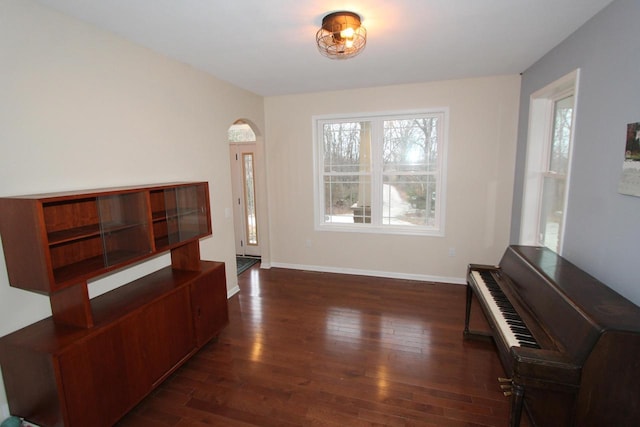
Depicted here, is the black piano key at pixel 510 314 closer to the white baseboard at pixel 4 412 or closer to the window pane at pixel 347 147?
the window pane at pixel 347 147

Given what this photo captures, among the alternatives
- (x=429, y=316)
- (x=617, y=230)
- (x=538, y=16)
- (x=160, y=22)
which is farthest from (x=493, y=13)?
(x=429, y=316)

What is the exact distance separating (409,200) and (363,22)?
8.56ft

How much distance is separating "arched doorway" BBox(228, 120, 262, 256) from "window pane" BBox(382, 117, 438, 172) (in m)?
2.31

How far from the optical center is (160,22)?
7.16ft

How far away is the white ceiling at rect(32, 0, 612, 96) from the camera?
6.58 feet

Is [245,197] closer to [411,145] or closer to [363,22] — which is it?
[411,145]

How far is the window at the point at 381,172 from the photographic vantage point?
416 cm

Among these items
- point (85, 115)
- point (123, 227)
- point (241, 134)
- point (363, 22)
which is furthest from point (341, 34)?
point (241, 134)

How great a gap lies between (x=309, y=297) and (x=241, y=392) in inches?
66.6

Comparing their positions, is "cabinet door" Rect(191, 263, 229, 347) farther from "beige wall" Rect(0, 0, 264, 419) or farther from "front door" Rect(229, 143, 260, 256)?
"front door" Rect(229, 143, 260, 256)

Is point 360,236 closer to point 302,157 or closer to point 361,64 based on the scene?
point 302,157

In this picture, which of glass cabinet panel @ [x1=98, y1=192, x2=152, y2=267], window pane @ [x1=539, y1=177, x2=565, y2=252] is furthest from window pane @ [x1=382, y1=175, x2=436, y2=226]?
glass cabinet panel @ [x1=98, y1=192, x2=152, y2=267]

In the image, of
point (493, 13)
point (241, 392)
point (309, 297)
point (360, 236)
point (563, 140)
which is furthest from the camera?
point (360, 236)

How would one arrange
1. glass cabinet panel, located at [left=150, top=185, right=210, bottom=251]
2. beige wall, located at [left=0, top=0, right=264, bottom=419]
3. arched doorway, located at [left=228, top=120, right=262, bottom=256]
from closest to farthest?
1. beige wall, located at [left=0, top=0, right=264, bottom=419]
2. glass cabinet panel, located at [left=150, top=185, right=210, bottom=251]
3. arched doorway, located at [left=228, top=120, right=262, bottom=256]
